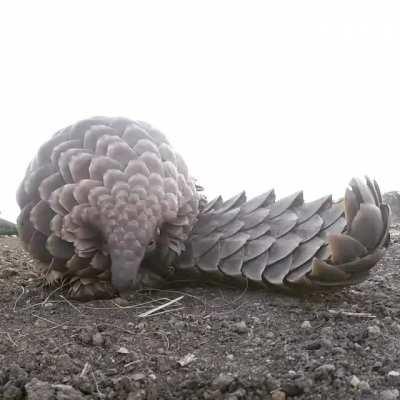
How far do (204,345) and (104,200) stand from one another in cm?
58

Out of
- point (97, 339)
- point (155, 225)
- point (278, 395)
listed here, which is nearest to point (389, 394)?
point (278, 395)

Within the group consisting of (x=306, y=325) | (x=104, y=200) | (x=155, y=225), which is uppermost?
(x=104, y=200)

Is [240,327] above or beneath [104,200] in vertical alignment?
beneath

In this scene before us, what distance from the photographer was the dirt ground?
54.9 inches

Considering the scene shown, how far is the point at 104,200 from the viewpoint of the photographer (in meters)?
1.93

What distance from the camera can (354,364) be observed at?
59.4 inches

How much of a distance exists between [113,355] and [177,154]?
0.86 m

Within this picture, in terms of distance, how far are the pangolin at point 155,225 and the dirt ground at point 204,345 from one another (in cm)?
10

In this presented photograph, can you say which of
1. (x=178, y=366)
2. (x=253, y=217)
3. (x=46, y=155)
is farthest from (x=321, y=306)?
(x=46, y=155)

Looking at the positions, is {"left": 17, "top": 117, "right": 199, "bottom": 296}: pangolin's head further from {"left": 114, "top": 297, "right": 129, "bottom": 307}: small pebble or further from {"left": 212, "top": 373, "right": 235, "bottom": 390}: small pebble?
{"left": 212, "top": 373, "right": 235, "bottom": 390}: small pebble

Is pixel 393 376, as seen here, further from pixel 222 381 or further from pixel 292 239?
pixel 292 239

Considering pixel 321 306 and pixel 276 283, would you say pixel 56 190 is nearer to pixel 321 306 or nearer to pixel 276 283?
pixel 276 283

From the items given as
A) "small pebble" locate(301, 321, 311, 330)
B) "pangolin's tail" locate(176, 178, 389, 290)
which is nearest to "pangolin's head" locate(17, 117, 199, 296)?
"pangolin's tail" locate(176, 178, 389, 290)

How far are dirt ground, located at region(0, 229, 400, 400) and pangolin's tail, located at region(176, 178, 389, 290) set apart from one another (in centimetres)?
9
